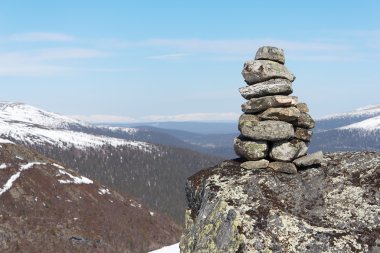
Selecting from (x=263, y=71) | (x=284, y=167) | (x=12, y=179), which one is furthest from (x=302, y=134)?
(x=12, y=179)

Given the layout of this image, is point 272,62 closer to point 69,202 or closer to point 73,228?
point 73,228

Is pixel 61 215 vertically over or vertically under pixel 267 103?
under

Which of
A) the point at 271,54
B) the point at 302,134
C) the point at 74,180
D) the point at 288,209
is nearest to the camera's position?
the point at 288,209

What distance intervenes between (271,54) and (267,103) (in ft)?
9.60

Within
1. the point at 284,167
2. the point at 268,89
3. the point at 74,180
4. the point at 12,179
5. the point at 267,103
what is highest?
the point at 268,89

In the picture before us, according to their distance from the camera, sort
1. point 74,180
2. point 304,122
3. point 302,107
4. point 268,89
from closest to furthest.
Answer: point 304,122
point 268,89
point 302,107
point 74,180

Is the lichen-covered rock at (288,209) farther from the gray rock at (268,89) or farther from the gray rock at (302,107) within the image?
the gray rock at (268,89)

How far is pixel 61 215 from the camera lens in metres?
160

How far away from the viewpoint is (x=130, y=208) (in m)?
196

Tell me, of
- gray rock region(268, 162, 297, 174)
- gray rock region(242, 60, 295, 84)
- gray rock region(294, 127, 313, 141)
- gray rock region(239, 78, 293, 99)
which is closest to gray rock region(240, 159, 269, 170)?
gray rock region(268, 162, 297, 174)

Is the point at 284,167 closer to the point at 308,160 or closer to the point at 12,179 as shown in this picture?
the point at 308,160

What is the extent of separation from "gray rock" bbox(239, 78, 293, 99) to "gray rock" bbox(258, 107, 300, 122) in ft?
3.31

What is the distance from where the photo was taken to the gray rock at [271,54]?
22281 millimetres

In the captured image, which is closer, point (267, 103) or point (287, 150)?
point (287, 150)
